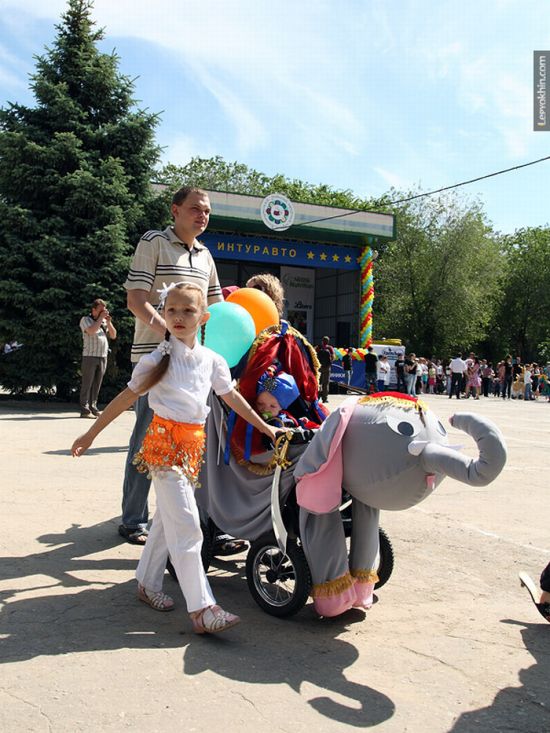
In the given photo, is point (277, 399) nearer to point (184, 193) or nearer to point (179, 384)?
point (179, 384)

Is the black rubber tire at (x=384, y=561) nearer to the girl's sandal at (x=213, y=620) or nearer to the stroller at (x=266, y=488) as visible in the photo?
the stroller at (x=266, y=488)

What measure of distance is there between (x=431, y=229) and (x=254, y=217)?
2379 centimetres

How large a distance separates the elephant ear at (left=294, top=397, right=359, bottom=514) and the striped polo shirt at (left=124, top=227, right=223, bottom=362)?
144 cm

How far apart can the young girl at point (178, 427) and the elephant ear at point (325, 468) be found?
1.76 feet

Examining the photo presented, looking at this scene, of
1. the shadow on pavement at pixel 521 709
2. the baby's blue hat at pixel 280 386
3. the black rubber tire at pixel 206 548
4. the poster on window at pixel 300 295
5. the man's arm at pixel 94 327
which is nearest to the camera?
the shadow on pavement at pixel 521 709

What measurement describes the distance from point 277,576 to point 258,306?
169 centimetres

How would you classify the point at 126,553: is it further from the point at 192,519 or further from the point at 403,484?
the point at 403,484

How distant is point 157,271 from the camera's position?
167 inches

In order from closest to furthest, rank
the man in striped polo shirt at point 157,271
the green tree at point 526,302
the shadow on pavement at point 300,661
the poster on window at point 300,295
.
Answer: the shadow on pavement at point 300,661 → the man in striped polo shirt at point 157,271 → the poster on window at point 300,295 → the green tree at point 526,302

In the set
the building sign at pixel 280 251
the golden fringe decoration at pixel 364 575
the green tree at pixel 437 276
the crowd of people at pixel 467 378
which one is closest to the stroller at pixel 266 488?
the golden fringe decoration at pixel 364 575

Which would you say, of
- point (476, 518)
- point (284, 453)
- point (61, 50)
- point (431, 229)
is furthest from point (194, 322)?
point (431, 229)

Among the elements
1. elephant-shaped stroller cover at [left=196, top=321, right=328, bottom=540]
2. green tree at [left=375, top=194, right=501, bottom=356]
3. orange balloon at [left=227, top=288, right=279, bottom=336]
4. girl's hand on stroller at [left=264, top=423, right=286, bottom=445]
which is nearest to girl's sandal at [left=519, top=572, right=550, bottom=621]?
elephant-shaped stroller cover at [left=196, top=321, right=328, bottom=540]

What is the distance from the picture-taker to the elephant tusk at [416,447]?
2.93m

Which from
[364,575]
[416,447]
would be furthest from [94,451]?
[416,447]
